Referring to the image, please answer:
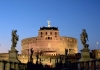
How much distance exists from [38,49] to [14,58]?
282ft

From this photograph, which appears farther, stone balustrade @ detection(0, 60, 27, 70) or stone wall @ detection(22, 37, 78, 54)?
stone wall @ detection(22, 37, 78, 54)

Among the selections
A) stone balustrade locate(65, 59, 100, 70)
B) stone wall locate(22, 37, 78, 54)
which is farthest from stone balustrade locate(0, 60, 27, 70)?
stone wall locate(22, 37, 78, 54)

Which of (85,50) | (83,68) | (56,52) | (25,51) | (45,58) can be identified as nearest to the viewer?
(83,68)

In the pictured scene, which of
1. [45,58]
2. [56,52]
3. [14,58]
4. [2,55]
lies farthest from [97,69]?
[56,52]

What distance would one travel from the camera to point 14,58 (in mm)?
33875

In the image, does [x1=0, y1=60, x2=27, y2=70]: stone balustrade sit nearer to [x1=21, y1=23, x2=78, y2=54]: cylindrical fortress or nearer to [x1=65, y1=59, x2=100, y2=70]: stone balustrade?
[x1=65, y1=59, x2=100, y2=70]: stone balustrade

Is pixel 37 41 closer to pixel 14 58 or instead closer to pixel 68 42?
pixel 68 42

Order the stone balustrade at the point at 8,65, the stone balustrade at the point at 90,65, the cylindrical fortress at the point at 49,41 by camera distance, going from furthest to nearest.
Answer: the cylindrical fortress at the point at 49,41 → the stone balustrade at the point at 8,65 → the stone balustrade at the point at 90,65

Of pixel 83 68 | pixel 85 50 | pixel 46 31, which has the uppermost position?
pixel 46 31

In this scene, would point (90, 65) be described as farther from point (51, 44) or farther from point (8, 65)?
point (51, 44)

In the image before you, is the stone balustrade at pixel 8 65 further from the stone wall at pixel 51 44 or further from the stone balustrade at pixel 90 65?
the stone wall at pixel 51 44

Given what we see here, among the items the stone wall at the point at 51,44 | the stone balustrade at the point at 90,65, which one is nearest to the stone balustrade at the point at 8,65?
the stone balustrade at the point at 90,65

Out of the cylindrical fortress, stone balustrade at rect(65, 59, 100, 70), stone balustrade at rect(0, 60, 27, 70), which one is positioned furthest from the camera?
the cylindrical fortress

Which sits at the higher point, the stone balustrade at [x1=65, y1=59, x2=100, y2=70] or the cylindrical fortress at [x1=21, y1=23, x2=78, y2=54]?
the cylindrical fortress at [x1=21, y1=23, x2=78, y2=54]
